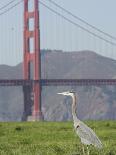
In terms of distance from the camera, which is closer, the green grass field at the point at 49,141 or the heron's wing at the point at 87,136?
the heron's wing at the point at 87,136

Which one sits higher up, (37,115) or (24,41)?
(24,41)

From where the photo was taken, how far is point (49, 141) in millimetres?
15445

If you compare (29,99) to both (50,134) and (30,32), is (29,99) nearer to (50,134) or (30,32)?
(30,32)

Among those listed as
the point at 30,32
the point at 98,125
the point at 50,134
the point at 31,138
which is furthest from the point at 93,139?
the point at 30,32

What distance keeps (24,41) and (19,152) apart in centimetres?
8047

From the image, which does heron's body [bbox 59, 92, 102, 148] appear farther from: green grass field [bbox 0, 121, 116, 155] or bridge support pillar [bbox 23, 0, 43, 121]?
bridge support pillar [bbox 23, 0, 43, 121]

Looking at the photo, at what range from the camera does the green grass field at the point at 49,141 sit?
37.3 ft

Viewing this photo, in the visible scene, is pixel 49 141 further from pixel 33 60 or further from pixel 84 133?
pixel 33 60

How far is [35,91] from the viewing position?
76812 mm

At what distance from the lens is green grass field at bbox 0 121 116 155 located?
1138cm

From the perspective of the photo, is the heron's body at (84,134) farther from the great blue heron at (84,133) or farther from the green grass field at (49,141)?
the green grass field at (49,141)

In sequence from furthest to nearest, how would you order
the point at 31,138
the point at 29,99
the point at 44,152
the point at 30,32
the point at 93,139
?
the point at 30,32 → the point at 29,99 → the point at 31,138 → the point at 44,152 → the point at 93,139

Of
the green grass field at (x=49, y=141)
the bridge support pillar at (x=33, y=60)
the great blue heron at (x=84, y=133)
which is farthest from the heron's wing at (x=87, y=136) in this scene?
the bridge support pillar at (x=33, y=60)

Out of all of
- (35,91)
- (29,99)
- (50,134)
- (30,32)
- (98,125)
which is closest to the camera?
(50,134)
